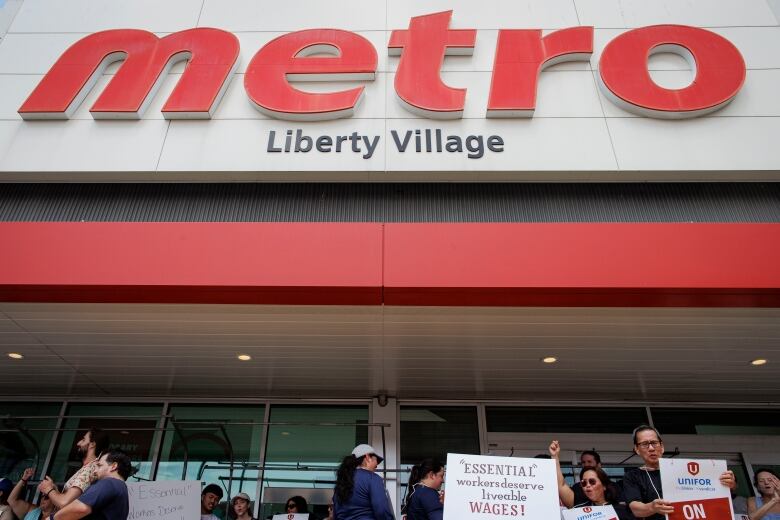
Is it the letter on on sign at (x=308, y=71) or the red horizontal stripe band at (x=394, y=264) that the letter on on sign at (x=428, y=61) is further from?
the red horizontal stripe band at (x=394, y=264)

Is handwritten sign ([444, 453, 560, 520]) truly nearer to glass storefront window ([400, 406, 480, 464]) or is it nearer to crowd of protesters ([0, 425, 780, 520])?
crowd of protesters ([0, 425, 780, 520])

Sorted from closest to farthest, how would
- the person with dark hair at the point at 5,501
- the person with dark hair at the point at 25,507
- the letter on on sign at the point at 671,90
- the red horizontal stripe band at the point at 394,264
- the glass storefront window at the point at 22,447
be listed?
the red horizontal stripe band at the point at 394,264, the person with dark hair at the point at 25,507, the person with dark hair at the point at 5,501, the letter on on sign at the point at 671,90, the glass storefront window at the point at 22,447

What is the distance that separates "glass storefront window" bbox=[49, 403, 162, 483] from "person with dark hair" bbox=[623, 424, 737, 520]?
608 cm

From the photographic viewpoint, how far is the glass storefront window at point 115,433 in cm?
749

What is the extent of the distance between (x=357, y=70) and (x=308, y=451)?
524 cm

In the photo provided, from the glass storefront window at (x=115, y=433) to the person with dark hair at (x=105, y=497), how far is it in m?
3.71

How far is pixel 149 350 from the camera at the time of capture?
6352 millimetres

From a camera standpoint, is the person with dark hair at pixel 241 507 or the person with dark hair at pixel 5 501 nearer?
the person with dark hair at pixel 5 501

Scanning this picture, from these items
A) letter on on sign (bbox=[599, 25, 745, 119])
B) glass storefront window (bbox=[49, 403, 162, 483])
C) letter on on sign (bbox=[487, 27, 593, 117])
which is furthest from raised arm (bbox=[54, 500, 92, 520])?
letter on on sign (bbox=[599, 25, 745, 119])

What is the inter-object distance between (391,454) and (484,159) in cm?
412

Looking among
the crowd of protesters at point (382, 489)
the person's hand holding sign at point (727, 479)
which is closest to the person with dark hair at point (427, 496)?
the crowd of protesters at point (382, 489)

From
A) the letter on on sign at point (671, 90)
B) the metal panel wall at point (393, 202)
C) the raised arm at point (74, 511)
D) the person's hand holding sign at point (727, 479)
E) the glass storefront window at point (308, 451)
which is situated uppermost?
the letter on on sign at point (671, 90)

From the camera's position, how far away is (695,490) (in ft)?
11.8

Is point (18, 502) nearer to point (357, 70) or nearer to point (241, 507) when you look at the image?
point (241, 507)
